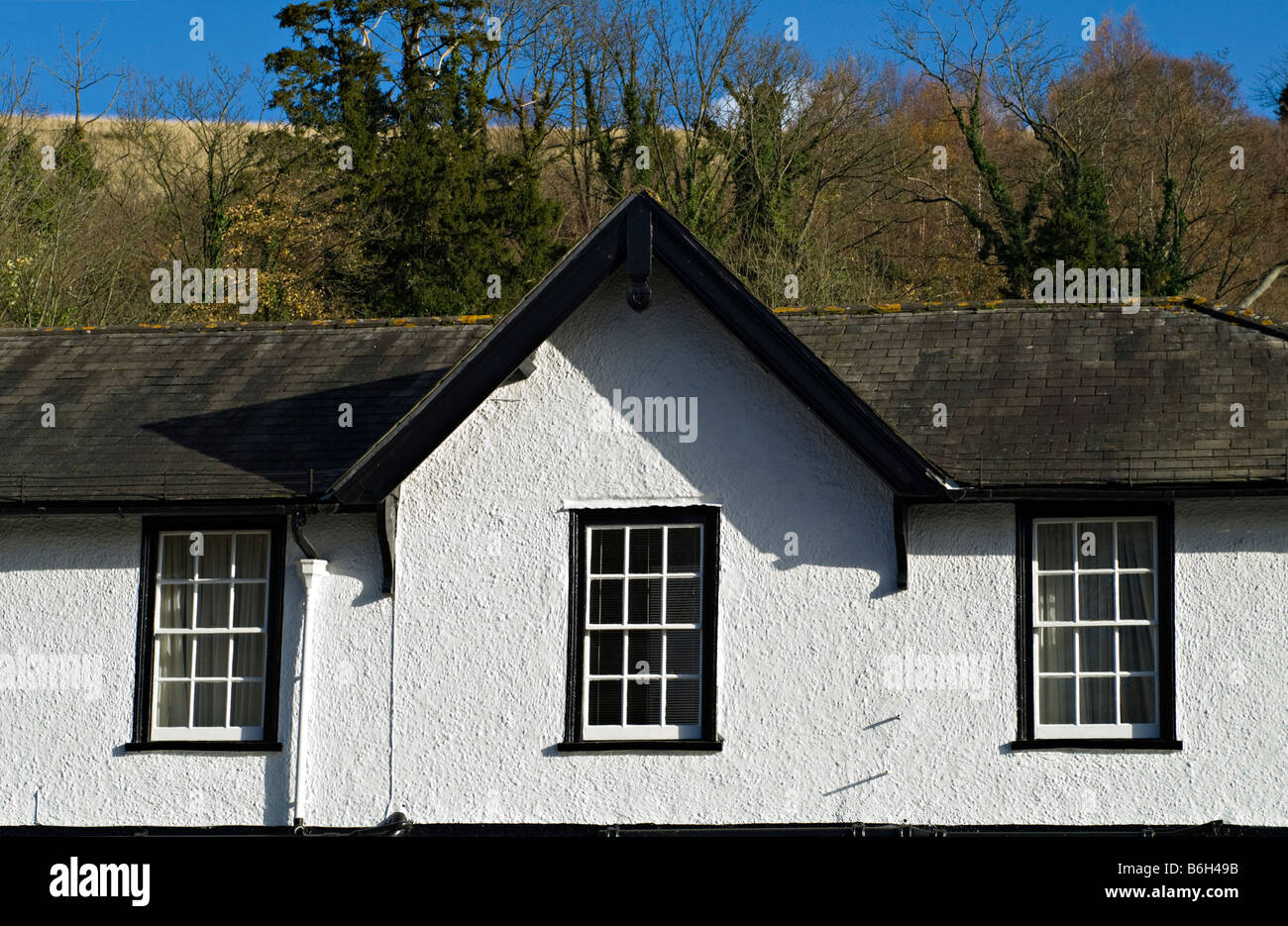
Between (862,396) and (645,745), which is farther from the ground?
(862,396)

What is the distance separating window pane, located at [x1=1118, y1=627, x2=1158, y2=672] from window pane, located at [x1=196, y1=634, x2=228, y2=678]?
7037 mm

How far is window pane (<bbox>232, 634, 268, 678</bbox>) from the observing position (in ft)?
38.0

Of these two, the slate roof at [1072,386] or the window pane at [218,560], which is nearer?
the slate roof at [1072,386]

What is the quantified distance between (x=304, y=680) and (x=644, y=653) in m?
2.69

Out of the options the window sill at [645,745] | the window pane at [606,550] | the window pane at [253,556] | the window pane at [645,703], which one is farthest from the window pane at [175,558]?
the window pane at [645,703]

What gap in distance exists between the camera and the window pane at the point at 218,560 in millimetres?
11773

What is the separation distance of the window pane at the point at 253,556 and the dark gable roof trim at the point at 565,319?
50.1 inches

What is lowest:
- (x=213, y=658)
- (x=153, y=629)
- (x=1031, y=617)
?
(x=213, y=658)

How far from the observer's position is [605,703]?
36.3 ft

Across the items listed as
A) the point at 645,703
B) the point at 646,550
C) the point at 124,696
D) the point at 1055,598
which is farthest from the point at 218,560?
the point at 1055,598

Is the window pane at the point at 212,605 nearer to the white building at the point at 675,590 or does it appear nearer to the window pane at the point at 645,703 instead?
the white building at the point at 675,590

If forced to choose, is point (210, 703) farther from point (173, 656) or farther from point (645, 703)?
point (645, 703)

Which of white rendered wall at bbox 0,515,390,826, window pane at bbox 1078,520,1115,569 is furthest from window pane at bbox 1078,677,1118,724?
white rendered wall at bbox 0,515,390,826
